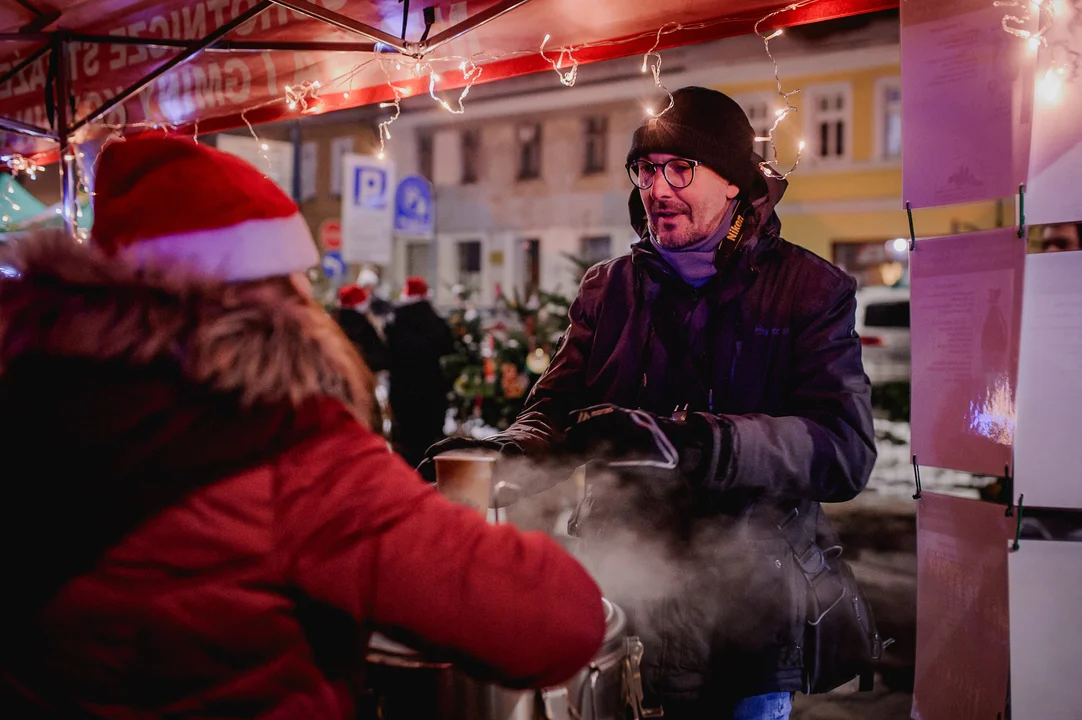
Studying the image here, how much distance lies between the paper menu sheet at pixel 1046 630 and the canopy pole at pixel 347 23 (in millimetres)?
3135

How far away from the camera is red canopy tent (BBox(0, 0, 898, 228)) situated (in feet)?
10.2

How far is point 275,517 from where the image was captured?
1.15 metres

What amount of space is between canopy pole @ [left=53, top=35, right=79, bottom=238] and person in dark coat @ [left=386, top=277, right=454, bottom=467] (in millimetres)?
3888

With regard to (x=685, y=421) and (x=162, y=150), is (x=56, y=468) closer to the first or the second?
(x=162, y=150)

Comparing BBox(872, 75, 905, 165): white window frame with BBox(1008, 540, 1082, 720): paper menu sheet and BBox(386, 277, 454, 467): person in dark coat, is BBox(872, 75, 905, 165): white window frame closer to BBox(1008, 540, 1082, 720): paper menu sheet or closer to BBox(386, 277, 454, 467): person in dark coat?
BBox(386, 277, 454, 467): person in dark coat

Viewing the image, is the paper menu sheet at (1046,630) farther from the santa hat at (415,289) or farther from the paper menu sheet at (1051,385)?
the santa hat at (415,289)

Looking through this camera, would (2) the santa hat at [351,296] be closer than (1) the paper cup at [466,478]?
No

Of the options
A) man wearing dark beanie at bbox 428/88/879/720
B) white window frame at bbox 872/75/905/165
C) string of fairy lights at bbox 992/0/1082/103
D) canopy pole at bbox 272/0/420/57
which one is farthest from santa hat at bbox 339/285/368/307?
white window frame at bbox 872/75/905/165

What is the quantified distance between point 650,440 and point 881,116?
19379 millimetres

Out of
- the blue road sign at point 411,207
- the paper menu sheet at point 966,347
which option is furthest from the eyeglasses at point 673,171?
the blue road sign at point 411,207

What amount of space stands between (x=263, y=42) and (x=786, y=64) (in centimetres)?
1722

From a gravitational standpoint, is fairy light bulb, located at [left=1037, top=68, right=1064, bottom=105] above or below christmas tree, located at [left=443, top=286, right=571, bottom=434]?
above

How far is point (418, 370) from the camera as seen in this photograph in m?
8.22

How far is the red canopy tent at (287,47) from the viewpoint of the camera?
3113mm
